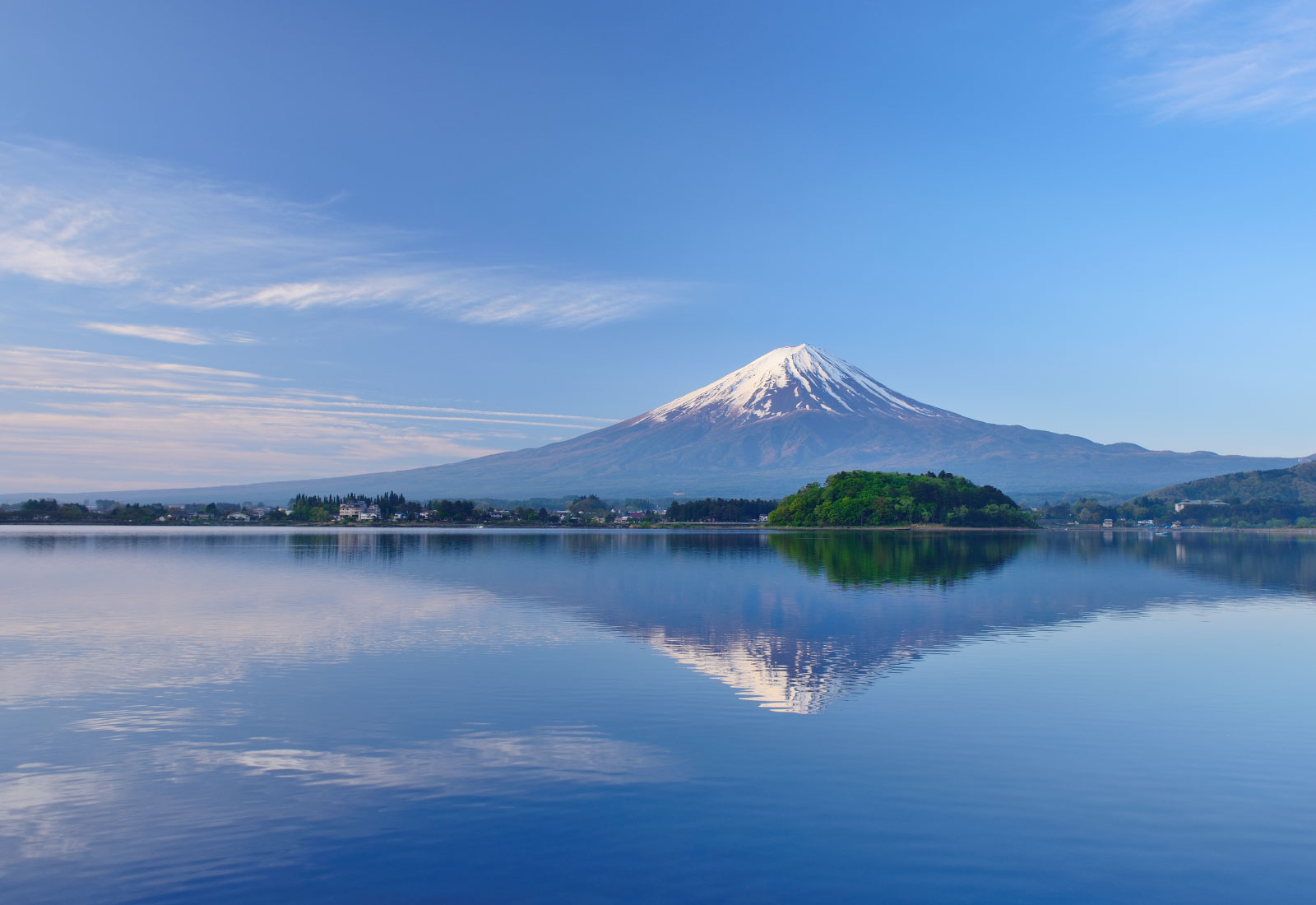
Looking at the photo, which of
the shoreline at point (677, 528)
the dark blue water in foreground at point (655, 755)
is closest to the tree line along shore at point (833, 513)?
the shoreline at point (677, 528)

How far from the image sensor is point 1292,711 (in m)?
14.8

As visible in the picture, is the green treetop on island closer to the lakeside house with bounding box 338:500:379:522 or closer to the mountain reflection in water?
the mountain reflection in water

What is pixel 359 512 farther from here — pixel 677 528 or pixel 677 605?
pixel 677 605

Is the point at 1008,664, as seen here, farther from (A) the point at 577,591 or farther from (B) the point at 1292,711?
(A) the point at 577,591

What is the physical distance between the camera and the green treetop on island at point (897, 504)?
121062 mm

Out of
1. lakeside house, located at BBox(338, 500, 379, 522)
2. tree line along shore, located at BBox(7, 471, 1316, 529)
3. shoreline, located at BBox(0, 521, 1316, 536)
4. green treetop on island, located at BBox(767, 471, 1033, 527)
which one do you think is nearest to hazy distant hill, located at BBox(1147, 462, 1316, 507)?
tree line along shore, located at BBox(7, 471, 1316, 529)

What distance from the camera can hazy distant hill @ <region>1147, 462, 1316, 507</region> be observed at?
18212 centimetres

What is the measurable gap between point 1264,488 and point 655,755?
8342 inches

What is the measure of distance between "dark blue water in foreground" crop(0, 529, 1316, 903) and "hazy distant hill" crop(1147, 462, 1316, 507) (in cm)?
18531

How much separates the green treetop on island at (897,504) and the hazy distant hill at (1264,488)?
79.2 m

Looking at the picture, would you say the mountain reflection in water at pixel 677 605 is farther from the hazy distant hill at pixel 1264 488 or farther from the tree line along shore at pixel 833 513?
the hazy distant hill at pixel 1264 488

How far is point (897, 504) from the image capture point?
122 m

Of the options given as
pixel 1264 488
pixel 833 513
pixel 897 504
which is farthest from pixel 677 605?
pixel 1264 488

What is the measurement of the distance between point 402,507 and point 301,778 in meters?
165
